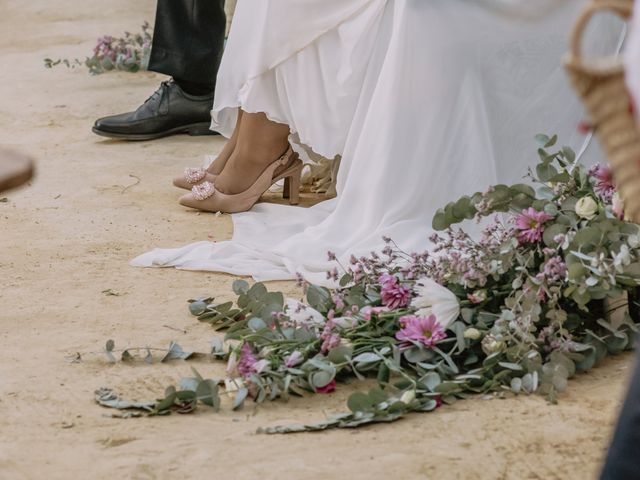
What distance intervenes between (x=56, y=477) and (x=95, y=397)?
39 cm

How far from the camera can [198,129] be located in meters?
5.16

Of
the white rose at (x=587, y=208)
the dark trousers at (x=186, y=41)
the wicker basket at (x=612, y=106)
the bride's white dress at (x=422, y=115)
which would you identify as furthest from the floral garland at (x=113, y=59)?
the wicker basket at (x=612, y=106)

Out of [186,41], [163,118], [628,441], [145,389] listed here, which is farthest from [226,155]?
[628,441]

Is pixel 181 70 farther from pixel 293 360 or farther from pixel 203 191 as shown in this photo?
pixel 293 360

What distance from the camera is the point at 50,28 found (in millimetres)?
8250

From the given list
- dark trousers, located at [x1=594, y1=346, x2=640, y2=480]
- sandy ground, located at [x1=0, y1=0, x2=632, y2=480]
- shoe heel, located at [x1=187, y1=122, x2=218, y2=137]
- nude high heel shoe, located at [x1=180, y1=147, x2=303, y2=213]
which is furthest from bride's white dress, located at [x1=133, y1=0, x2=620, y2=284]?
dark trousers, located at [x1=594, y1=346, x2=640, y2=480]

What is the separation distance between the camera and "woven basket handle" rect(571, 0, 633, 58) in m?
1.18

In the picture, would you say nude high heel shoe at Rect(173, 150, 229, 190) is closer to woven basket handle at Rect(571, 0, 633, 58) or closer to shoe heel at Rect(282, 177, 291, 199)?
shoe heel at Rect(282, 177, 291, 199)

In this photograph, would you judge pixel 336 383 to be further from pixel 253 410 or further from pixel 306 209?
pixel 306 209

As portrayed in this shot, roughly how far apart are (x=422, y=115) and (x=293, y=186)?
33.8 inches

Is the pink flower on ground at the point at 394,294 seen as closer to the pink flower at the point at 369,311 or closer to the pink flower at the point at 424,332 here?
the pink flower at the point at 369,311

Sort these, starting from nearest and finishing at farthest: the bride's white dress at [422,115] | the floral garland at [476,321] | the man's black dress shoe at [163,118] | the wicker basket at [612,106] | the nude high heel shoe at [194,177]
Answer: the wicker basket at [612,106], the floral garland at [476,321], the bride's white dress at [422,115], the nude high heel shoe at [194,177], the man's black dress shoe at [163,118]

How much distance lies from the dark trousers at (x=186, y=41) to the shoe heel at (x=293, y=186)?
109 cm

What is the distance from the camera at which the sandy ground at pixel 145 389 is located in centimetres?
216
